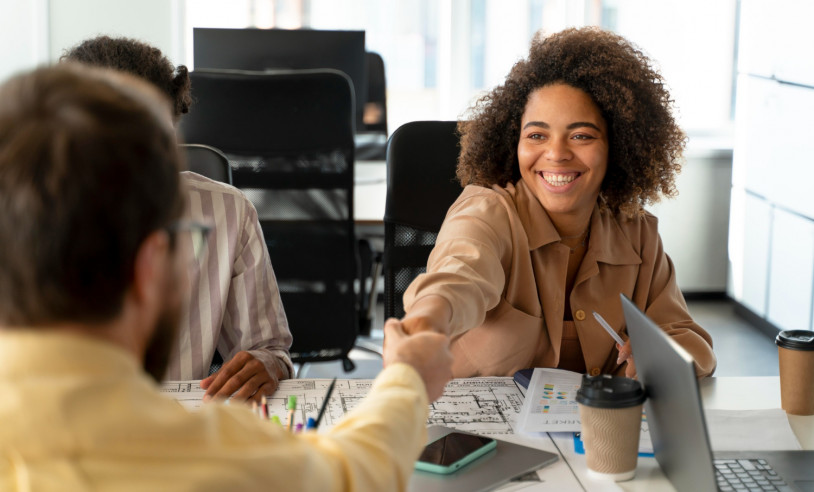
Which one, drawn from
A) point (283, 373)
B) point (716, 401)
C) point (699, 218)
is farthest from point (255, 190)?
point (699, 218)

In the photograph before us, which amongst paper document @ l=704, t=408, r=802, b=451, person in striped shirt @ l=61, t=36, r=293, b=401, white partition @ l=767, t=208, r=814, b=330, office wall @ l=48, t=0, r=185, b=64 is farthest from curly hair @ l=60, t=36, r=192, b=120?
office wall @ l=48, t=0, r=185, b=64

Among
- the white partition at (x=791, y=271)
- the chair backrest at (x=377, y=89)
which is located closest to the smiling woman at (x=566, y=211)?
the white partition at (x=791, y=271)

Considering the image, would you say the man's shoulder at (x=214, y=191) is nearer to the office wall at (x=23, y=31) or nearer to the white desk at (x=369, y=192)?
the white desk at (x=369, y=192)

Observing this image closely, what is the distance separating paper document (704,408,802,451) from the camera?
4.14 feet

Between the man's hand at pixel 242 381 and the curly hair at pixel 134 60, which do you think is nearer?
the man's hand at pixel 242 381

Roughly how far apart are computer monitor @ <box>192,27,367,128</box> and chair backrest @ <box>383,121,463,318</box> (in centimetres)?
171

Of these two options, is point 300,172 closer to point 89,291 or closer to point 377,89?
point 377,89

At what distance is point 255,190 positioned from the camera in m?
2.67

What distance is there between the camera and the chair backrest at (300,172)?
2.53 metres

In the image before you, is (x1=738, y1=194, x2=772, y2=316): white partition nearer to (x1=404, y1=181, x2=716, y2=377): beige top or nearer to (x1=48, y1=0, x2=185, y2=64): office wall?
(x1=404, y1=181, x2=716, y2=377): beige top

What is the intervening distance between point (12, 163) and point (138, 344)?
157 millimetres

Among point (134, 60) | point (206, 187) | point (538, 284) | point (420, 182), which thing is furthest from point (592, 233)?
point (134, 60)

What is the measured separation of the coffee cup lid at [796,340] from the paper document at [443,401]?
1.38 ft

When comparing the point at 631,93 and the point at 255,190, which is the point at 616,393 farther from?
the point at 255,190
